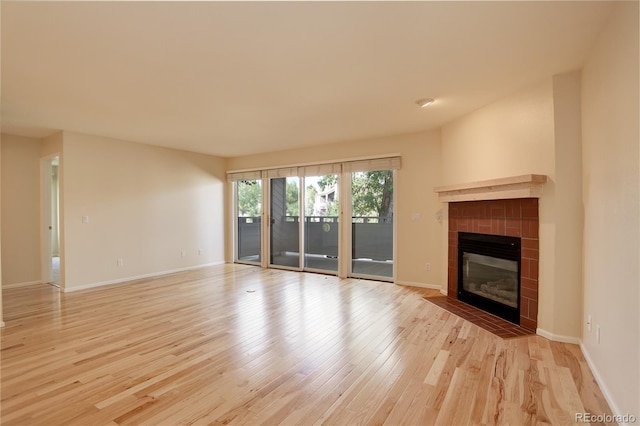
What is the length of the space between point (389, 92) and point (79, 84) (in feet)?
9.83

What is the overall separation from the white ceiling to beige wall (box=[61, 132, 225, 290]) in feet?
3.31

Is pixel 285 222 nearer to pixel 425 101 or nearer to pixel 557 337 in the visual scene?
pixel 425 101

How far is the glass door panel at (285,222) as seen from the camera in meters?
6.29

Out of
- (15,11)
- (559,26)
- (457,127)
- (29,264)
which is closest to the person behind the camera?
(15,11)

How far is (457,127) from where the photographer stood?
4.15 m

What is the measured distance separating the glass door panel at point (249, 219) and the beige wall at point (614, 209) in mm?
5543

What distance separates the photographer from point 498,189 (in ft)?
10.7

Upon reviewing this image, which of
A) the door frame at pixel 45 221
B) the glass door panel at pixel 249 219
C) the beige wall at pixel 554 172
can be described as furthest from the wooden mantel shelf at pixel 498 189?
the door frame at pixel 45 221

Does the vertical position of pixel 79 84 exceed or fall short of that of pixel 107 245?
it exceeds it

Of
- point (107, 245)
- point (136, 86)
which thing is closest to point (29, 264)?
point (107, 245)

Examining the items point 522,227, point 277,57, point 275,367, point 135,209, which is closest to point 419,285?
point 522,227

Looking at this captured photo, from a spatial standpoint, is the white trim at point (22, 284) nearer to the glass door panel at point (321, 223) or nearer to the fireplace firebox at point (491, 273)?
the glass door panel at point (321, 223)

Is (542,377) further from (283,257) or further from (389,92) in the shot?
(283,257)

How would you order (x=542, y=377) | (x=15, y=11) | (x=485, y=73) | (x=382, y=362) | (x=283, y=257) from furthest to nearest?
(x=283, y=257)
(x=485, y=73)
(x=382, y=362)
(x=542, y=377)
(x=15, y=11)
